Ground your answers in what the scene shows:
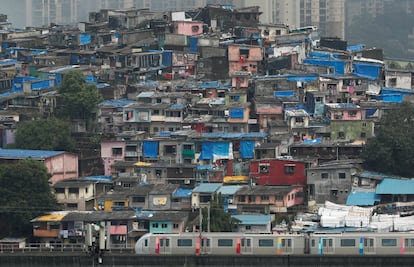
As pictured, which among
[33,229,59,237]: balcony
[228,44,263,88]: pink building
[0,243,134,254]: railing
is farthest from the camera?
[228,44,263,88]: pink building

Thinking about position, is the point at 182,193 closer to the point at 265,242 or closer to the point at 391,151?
the point at 391,151

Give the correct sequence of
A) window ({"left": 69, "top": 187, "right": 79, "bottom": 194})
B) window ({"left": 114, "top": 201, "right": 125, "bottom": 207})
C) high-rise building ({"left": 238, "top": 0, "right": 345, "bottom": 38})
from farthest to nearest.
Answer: high-rise building ({"left": 238, "top": 0, "right": 345, "bottom": 38}), window ({"left": 69, "top": 187, "right": 79, "bottom": 194}), window ({"left": 114, "top": 201, "right": 125, "bottom": 207})

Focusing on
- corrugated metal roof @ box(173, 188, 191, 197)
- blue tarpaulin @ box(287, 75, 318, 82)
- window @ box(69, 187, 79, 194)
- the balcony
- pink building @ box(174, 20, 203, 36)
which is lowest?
the balcony

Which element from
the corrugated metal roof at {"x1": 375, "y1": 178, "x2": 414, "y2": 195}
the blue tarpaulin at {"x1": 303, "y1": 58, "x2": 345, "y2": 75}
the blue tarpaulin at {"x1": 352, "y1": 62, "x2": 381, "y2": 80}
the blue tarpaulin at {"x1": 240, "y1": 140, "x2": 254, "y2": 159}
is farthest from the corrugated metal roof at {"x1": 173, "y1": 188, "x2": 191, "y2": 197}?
the blue tarpaulin at {"x1": 352, "y1": 62, "x2": 381, "y2": 80}

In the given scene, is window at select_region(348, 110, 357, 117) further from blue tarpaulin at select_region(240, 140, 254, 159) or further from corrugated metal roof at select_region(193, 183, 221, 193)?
corrugated metal roof at select_region(193, 183, 221, 193)

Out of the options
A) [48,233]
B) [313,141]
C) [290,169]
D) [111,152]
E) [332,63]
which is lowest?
[48,233]

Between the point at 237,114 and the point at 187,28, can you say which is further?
the point at 187,28

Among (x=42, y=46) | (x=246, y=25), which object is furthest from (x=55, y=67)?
(x=246, y=25)

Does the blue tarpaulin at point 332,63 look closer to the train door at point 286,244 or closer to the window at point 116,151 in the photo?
the window at point 116,151

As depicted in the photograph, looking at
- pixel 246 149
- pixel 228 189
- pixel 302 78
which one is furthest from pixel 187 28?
pixel 228 189
